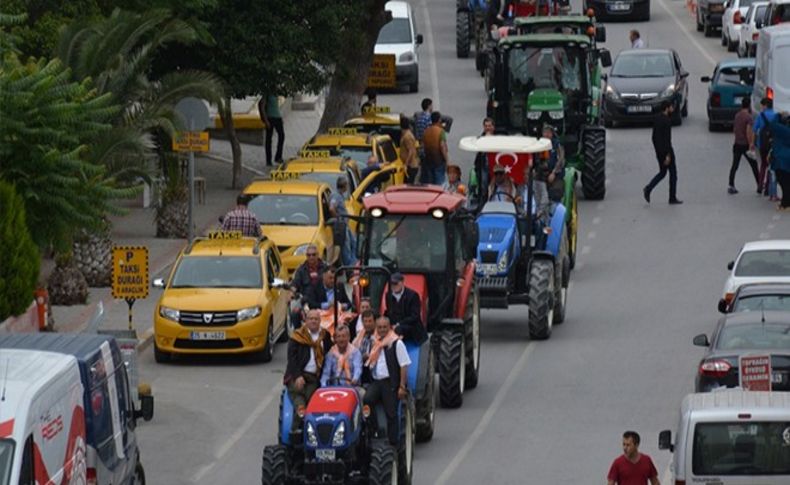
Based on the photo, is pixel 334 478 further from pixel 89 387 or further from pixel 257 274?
pixel 257 274

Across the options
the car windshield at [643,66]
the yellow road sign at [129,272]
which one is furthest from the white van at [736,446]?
Result: the car windshield at [643,66]

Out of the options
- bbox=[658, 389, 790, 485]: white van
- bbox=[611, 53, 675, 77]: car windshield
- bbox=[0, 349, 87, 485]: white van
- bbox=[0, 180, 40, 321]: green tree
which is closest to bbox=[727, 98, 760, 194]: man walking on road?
bbox=[611, 53, 675, 77]: car windshield

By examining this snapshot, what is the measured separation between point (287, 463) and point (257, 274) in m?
9.34

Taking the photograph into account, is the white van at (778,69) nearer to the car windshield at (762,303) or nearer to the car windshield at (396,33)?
the car windshield at (396,33)

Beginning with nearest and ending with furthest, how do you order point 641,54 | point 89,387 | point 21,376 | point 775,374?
point 21,376 → point 89,387 → point 775,374 → point 641,54

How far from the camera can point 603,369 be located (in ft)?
95.6

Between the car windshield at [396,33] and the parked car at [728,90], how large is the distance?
9.99 metres

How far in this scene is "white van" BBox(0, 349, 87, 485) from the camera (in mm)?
16734

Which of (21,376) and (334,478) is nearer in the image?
(21,376)

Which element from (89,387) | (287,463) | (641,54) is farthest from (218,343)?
(641,54)

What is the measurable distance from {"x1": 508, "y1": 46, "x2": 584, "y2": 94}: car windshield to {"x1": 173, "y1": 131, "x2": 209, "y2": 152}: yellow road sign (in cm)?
915

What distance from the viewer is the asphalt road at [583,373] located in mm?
24422

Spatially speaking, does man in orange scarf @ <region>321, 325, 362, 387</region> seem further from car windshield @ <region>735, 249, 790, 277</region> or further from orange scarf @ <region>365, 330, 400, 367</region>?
car windshield @ <region>735, 249, 790, 277</region>

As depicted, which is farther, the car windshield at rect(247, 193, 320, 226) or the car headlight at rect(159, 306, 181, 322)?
the car windshield at rect(247, 193, 320, 226)
